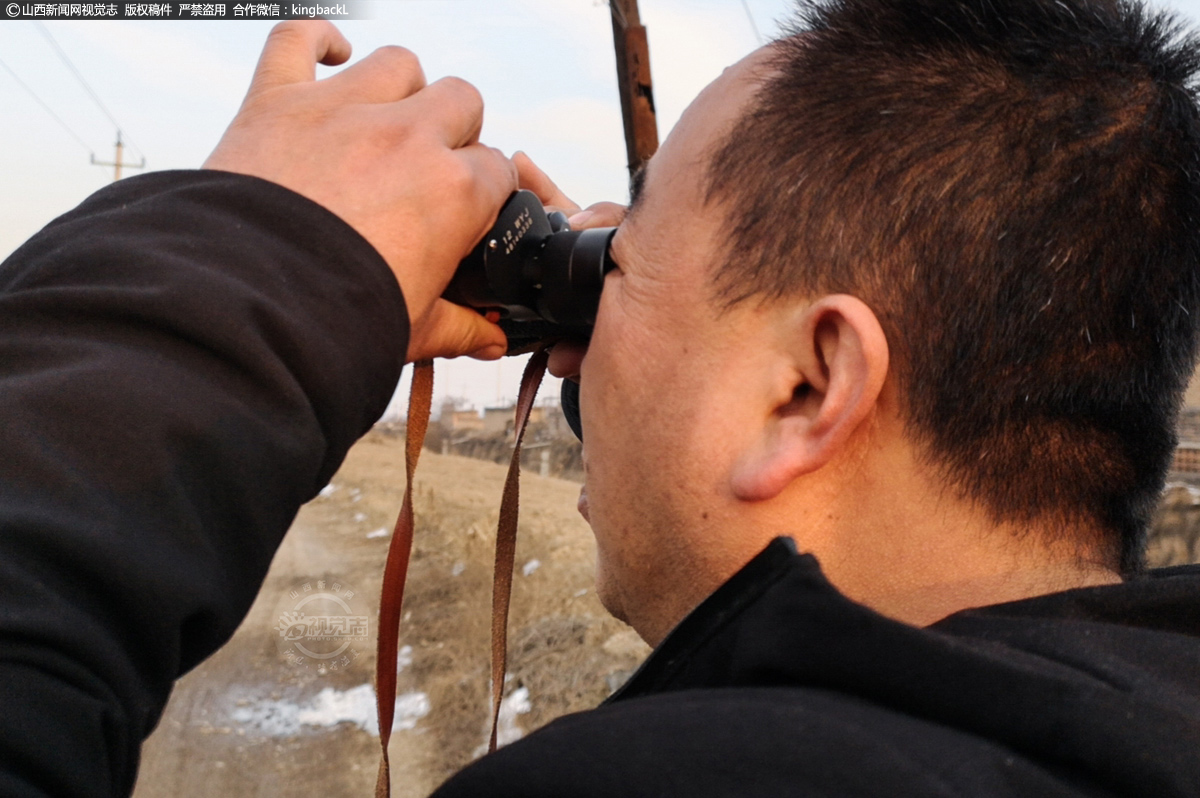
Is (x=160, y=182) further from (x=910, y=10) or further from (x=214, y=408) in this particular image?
(x=910, y=10)

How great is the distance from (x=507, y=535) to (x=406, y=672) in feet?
18.1

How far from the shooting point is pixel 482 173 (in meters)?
1.16

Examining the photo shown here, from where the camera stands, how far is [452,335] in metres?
1.24

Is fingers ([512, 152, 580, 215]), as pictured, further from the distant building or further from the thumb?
the distant building

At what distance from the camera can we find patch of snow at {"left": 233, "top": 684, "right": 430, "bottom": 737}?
230 inches

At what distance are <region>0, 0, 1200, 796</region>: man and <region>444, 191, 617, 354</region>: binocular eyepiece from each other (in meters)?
0.05

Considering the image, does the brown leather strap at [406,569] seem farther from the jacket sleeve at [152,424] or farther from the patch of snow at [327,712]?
the patch of snow at [327,712]

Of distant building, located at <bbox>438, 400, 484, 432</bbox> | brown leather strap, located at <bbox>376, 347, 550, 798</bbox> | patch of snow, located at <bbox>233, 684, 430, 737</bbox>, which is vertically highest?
brown leather strap, located at <bbox>376, 347, 550, 798</bbox>

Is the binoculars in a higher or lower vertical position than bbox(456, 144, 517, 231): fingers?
lower

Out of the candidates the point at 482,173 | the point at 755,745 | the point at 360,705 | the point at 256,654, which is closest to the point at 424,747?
the point at 360,705

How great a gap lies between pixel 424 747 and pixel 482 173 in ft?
16.3

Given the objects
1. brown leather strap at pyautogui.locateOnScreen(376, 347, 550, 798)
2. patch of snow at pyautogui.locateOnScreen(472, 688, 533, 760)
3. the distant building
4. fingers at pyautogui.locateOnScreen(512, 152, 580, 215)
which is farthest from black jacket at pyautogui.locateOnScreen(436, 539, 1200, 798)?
the distant building

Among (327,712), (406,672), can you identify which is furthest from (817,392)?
(406,672)

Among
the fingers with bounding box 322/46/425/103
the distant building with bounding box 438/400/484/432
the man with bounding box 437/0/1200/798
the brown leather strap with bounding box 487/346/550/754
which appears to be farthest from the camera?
the distant building with bounding box 438/400/484/432
